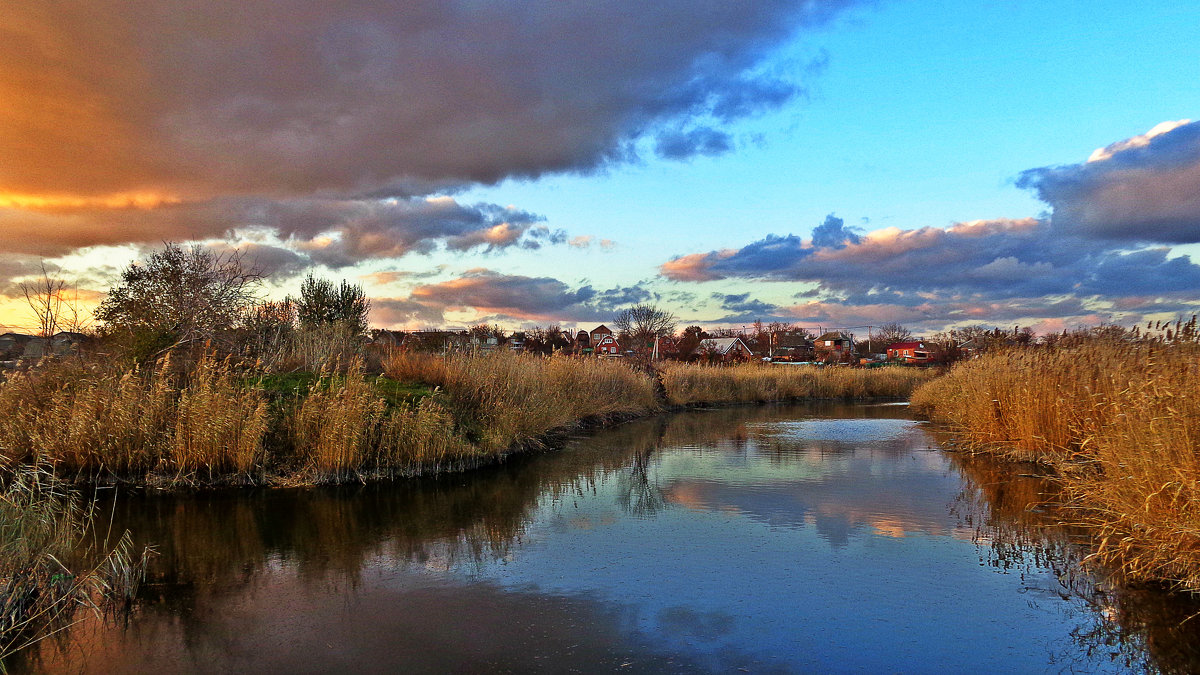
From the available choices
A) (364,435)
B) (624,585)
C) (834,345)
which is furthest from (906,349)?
(624,585)

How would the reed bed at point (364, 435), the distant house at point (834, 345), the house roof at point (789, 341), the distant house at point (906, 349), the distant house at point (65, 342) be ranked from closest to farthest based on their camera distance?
the reed bed at point (364, 435)
the distant house at point (65, 342)
the distant house at point (834, 345)
the distant house at point (906, 349)
the house roof at point (789, 341)

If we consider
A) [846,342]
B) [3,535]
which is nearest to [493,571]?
[3,535]

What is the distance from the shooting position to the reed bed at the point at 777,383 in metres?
30.0

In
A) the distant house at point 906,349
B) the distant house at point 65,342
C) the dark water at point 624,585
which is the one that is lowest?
the dark water at point 624,585

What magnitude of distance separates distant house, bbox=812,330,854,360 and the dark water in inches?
2316

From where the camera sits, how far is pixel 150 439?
10562 millimetres

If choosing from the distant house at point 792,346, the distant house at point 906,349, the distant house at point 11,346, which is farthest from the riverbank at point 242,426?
the distant house at point 906,349

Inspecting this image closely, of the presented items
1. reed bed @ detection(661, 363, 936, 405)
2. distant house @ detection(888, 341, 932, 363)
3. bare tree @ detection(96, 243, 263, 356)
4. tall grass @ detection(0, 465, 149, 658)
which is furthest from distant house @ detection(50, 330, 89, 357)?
distant house @ detection(888, 341, 932, 363)

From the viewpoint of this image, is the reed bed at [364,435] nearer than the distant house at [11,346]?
Yes

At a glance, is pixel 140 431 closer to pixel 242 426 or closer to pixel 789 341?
pixel 242 426

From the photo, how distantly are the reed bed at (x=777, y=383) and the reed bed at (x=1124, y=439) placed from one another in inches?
639

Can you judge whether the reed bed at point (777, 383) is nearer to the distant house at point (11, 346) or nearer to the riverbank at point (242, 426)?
the riverbank at point (242, 426)

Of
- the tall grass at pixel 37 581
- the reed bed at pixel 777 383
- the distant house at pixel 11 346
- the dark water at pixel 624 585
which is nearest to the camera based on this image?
the dark water at pixel 624 585

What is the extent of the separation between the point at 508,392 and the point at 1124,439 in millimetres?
11328
